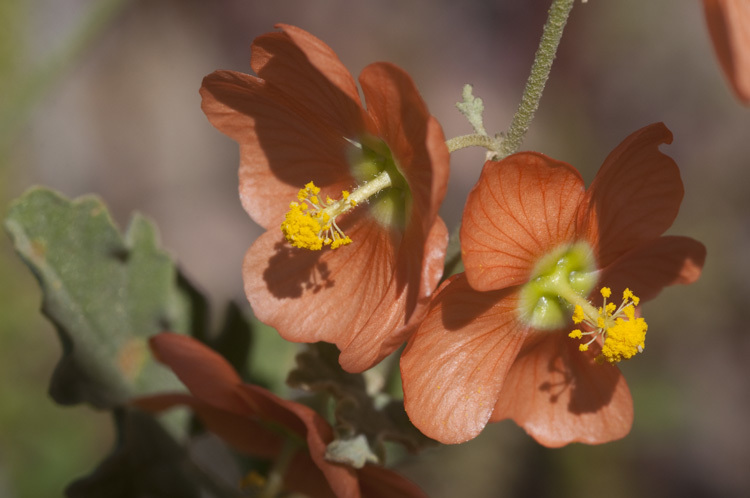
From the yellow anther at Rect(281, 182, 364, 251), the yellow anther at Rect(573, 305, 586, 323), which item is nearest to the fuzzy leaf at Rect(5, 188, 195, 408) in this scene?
the yellow anther at Rect(281, 182, 364, 251)

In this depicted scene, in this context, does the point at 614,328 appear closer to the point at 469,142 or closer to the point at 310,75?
the point at 469,142

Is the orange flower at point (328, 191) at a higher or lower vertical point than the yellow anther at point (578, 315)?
higher

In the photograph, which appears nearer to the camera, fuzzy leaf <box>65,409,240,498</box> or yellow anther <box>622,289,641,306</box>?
yellow anther <box>622,289,641,306</box>

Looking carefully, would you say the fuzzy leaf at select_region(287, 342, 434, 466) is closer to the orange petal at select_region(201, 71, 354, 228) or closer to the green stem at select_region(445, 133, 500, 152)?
the orange petal at select_region(201, 71, 354, 228)

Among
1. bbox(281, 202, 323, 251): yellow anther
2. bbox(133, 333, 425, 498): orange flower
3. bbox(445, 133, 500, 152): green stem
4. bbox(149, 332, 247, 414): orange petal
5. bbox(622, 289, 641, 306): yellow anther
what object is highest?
bbox(445, 133, 500, 152): green stem

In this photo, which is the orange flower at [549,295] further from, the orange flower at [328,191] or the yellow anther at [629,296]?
the orange flower at [328,191]

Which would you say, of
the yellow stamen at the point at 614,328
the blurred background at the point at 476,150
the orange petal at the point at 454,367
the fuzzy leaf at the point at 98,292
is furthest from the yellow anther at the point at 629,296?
the blurred background at the point at 476,150
